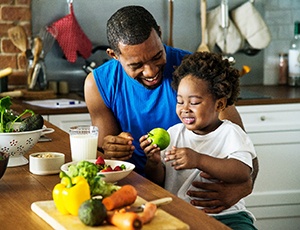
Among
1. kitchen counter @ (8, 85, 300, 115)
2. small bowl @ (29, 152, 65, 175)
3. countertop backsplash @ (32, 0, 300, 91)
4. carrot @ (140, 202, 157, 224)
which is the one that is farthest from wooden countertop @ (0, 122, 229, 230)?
countertop backsplash @ (32, 0, 300, 91)

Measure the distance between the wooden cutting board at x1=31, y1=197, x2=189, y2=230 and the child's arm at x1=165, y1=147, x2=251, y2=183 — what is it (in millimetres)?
592

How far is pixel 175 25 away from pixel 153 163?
2.61m

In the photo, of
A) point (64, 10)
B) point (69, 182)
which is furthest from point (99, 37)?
point (69, 182)

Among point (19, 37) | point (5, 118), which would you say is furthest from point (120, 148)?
point (19, 37)

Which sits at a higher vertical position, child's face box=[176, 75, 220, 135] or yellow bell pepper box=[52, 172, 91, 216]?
child's face box=[176, 75, 220, 135]

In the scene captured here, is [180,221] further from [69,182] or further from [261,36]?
[261,36]

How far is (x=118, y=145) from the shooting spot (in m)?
2.88

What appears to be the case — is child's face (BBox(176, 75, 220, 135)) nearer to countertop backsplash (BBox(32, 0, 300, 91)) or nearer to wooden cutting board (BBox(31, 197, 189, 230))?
wooden cutting board (BBox(31, 197, 189, 230))

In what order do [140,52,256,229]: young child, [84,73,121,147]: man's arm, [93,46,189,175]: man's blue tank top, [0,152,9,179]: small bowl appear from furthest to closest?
[84,73,121,147]: man's arm < [93,46,189,175]: man's blue tank top < [140,52,256,229]: young child < [0,152,9,179]: small bowl

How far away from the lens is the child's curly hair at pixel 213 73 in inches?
114

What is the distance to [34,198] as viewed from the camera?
226 centimetres

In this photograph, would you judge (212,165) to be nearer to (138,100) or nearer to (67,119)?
(138,100)

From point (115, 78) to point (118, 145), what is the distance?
0.51 m

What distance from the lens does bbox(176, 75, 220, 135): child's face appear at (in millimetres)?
2865
